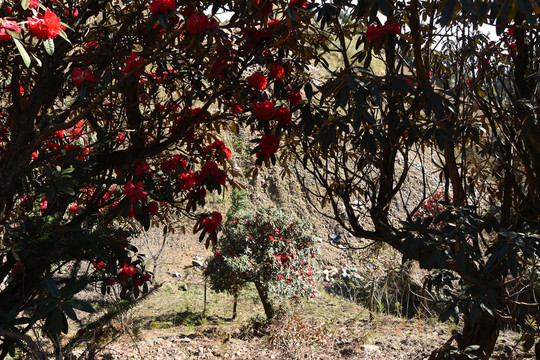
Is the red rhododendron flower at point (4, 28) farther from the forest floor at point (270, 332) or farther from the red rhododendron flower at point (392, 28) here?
the forest floor at point (270, 332)

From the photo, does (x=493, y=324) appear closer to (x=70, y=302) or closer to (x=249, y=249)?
(x=70, y=302)

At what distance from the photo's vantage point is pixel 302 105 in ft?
5.74

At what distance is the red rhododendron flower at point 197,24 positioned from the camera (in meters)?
1.63

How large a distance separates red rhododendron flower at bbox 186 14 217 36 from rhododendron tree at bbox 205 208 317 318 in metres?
3.12

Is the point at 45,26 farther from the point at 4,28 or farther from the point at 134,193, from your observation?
the point at 134,193

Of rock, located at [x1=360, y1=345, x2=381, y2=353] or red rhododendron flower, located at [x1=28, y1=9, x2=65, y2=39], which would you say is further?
rock, located at [x1=360, y1=345, x2=381, y2=353]

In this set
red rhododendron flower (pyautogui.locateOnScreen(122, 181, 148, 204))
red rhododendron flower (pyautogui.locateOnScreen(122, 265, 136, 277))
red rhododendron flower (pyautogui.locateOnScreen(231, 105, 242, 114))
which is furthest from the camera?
red rhododendron flower (pyautogui.locateOnScreen(231, 105, 242, 114))

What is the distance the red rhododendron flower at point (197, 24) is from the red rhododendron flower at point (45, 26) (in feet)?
1.46

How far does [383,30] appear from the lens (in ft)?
5.41

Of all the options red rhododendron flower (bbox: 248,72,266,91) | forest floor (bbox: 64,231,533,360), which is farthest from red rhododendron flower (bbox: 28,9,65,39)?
forest floor (bbox: 64,231,533,360)

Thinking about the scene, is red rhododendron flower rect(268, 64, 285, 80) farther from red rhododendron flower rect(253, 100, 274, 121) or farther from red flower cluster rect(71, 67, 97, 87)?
red flower cluster rect(71, 67, 97, 87)

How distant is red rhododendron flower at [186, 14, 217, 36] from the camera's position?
1.63 metres

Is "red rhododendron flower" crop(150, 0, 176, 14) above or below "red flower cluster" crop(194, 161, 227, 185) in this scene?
above

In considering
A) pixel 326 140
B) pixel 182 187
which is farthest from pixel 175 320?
pixel 326 140
